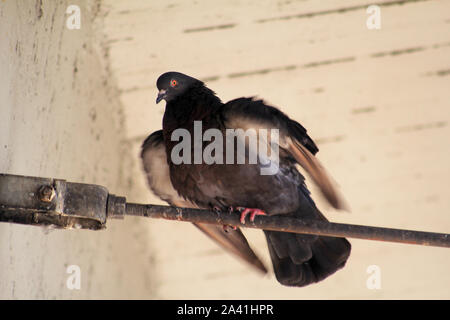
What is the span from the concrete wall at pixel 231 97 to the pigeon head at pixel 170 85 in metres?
0.31

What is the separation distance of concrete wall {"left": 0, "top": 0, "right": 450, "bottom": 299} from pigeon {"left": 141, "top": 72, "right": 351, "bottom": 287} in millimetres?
342

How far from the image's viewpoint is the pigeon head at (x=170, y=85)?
2.06 meters

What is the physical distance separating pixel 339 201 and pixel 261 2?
3.02ft

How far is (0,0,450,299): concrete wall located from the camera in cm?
197

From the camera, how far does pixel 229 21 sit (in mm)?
2369

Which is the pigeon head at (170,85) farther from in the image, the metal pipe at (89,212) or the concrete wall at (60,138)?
the metal pipe at (89,212)

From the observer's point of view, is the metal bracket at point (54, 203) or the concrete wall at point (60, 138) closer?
the metal bracket at point (54, 203)

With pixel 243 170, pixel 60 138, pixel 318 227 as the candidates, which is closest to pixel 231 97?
pixel 243 170

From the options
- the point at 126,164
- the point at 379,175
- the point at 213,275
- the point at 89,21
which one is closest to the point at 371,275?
the point at 379,175

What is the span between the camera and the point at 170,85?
208cm

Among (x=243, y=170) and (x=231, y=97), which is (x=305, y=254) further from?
(x=231, y=97)

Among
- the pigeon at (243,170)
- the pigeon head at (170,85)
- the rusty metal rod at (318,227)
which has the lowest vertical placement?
the rusty metal rod at (318,227)

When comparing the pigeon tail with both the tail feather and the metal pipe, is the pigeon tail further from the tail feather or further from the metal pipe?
the metal pipe

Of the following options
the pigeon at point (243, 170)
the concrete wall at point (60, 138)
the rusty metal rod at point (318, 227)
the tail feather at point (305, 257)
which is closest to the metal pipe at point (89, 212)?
the rusty metal rod at point (318, 227)
